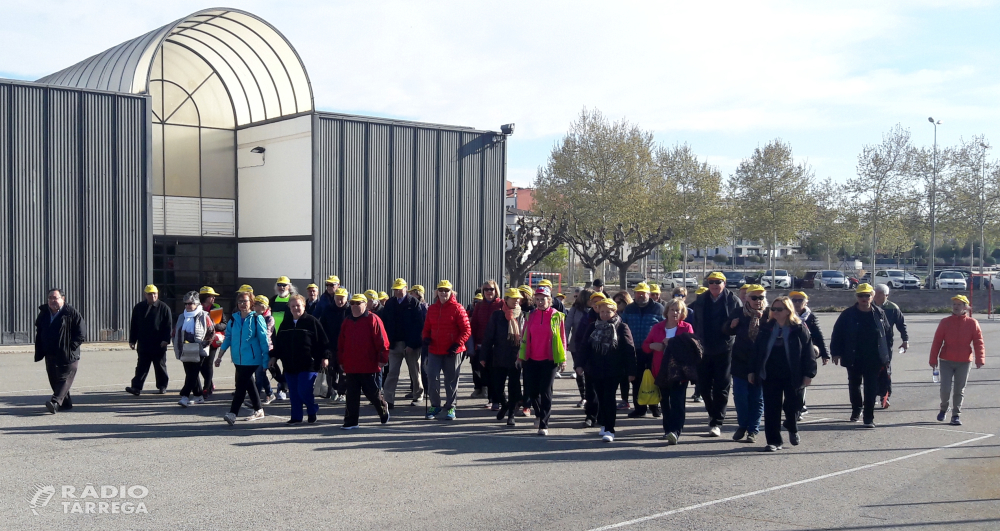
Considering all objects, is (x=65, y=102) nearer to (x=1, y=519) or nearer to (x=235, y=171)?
(x=235, y=171)

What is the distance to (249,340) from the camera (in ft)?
32.5

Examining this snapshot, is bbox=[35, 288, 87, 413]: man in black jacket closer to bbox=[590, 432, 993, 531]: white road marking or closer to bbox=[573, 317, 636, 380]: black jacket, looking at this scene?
bbox=[573, 317, 636, 380]: black jacket

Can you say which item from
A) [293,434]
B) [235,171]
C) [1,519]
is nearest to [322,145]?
[235,171]

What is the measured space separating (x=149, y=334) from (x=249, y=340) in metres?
2.78

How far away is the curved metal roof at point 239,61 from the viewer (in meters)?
23.8

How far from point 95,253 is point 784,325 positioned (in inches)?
686

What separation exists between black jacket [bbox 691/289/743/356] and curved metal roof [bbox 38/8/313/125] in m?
18.3

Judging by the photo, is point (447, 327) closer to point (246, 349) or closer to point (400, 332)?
point (400, 332)

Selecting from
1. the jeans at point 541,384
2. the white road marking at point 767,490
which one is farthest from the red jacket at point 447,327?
the white road marking at point 767,490

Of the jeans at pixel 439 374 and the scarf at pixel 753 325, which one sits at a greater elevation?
the scarf at pixel 753 325

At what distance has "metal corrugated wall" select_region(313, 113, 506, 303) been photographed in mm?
23094

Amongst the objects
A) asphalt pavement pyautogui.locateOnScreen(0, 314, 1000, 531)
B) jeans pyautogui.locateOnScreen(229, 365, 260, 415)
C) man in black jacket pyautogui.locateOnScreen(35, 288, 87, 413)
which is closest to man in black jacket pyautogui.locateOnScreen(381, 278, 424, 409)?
asphalt pavement pyautogui.locateOnScreen(0, 314, 1000, 531)

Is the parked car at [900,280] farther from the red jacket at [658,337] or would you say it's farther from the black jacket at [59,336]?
the black jacket at [59,336]

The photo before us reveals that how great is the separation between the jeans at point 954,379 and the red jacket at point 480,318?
5.72 m
